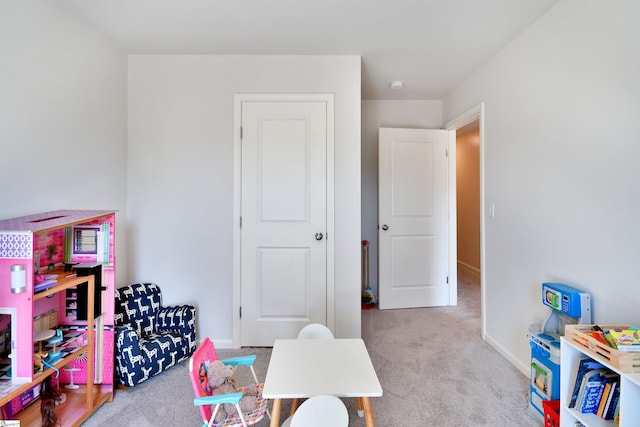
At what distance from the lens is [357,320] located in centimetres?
258

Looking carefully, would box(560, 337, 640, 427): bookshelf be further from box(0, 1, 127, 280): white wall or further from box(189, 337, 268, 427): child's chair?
box(0, 1, 127, 280): white wall

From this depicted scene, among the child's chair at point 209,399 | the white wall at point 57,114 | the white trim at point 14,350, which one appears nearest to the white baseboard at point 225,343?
the white wall at point 57,114

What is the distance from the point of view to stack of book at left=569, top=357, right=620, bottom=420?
52.1 inches

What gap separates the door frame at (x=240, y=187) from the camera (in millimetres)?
2557

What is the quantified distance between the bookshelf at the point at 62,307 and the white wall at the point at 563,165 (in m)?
2.84

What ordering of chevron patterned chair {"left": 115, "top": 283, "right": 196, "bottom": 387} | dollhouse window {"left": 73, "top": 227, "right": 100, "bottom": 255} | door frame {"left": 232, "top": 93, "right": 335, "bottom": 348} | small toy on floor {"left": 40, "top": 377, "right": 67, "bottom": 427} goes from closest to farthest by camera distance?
small toy on floor {"left": 40, "top": 377, "right": 67, "bottom": 427} → dollhouse window {"left": 73, "top": 227, "right": 100, "bottom": 255} → chevron patterned chair {"left": 115, "top": 283, "right": 196, "bottom": 387} → door frame {"left": 232, "top": 93, "right": 335, "bottom": 348}

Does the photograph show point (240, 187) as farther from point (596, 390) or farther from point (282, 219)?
point (596, 390)

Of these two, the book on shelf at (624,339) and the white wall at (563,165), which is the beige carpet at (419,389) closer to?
the white wall at (563,165)

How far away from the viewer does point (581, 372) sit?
4.62 feet

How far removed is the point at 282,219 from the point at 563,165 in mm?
2047

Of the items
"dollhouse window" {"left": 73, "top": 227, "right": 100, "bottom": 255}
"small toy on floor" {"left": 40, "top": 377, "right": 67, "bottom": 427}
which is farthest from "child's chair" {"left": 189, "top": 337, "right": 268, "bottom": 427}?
"dollhouse window" {"left": 73, "top": 227, "right": 100, "bottom": 255}

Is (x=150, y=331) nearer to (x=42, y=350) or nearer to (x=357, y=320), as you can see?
(x=42, y=350)

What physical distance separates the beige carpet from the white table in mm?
541

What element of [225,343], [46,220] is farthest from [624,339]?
[46,220]
